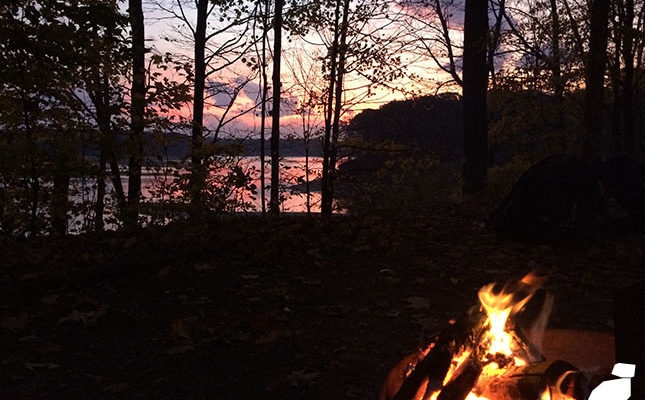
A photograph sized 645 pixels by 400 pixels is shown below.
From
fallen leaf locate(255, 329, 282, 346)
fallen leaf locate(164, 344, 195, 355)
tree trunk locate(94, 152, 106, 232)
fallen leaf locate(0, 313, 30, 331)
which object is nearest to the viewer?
fallen leaf locate(164, 344, 195, 355)

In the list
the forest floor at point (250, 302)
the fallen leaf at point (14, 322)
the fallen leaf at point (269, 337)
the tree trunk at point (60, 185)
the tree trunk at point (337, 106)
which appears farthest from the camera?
the tree trunk at point (337, 106)

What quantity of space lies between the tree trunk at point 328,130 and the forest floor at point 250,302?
10.6 metres

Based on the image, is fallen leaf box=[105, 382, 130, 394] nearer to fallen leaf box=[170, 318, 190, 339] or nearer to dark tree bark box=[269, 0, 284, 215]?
fallen leaf box=[170, 318, 190, 339]

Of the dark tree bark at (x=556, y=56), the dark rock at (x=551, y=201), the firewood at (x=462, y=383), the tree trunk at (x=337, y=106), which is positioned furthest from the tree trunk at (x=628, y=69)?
the firewood at (x=462, y=383)

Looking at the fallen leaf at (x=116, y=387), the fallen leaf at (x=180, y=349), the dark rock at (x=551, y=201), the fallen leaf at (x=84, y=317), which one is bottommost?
the fallen leaf at (x=116, y=387)

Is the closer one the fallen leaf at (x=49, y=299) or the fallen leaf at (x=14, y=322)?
the fallen leaf at (x=14, y=322)

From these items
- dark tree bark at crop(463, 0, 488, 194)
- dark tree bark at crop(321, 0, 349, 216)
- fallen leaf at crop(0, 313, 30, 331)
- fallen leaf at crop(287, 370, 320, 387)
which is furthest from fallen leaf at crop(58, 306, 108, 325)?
dark tree bark at crop(321, 0, 349, 216)

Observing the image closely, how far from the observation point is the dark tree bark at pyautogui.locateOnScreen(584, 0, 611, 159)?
10.4 metres

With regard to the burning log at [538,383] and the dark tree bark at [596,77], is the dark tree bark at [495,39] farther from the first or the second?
the burning log at [538,383]

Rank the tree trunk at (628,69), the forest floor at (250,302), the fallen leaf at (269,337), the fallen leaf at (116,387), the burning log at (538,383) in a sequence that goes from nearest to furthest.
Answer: the burning log at (538,383) < the fallen leaf at (116,387) < the forest floor at (250,302) < the fallen leaf at (269,337) < the tree trunk at (628,69)

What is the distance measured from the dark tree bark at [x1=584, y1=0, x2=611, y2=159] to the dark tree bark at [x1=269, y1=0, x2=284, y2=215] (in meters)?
9.32

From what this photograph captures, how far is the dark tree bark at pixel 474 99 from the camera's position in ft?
43.9

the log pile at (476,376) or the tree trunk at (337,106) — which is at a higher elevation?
the tree trunk at (337,106)

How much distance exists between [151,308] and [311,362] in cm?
192
